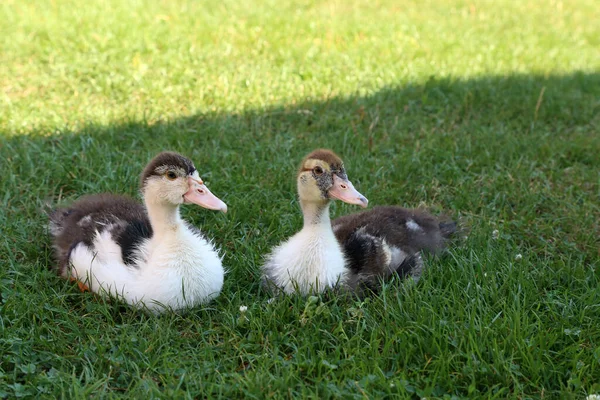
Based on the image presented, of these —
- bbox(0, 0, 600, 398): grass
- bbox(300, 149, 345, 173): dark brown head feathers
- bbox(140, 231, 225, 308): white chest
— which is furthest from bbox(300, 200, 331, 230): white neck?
bbox(140, 231, 225, 308): white chest

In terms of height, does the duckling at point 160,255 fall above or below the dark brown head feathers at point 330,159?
below

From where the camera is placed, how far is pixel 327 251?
155 inches

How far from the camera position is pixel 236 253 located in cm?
445

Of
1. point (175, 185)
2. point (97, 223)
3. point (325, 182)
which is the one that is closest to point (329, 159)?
point (325, 182)

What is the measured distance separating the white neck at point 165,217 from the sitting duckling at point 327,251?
59 centimetres

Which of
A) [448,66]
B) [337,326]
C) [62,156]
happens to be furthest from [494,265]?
[448,66]

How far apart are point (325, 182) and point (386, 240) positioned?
603 millimetres

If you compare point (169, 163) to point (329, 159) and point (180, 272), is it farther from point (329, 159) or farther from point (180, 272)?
point (329, 159)

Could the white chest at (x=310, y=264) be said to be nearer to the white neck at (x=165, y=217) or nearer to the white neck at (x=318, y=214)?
the white neck at (x=318, y=214)

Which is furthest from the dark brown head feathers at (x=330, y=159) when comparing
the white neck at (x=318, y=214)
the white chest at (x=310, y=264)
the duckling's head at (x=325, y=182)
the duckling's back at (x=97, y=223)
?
the duckling's back at (x=97, y=223)

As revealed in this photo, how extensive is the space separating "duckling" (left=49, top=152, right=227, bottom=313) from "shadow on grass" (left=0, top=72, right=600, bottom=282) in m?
0.44

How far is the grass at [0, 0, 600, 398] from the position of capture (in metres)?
3.32

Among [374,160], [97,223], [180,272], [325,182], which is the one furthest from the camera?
[374,160]

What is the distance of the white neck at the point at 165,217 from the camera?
388 cm
